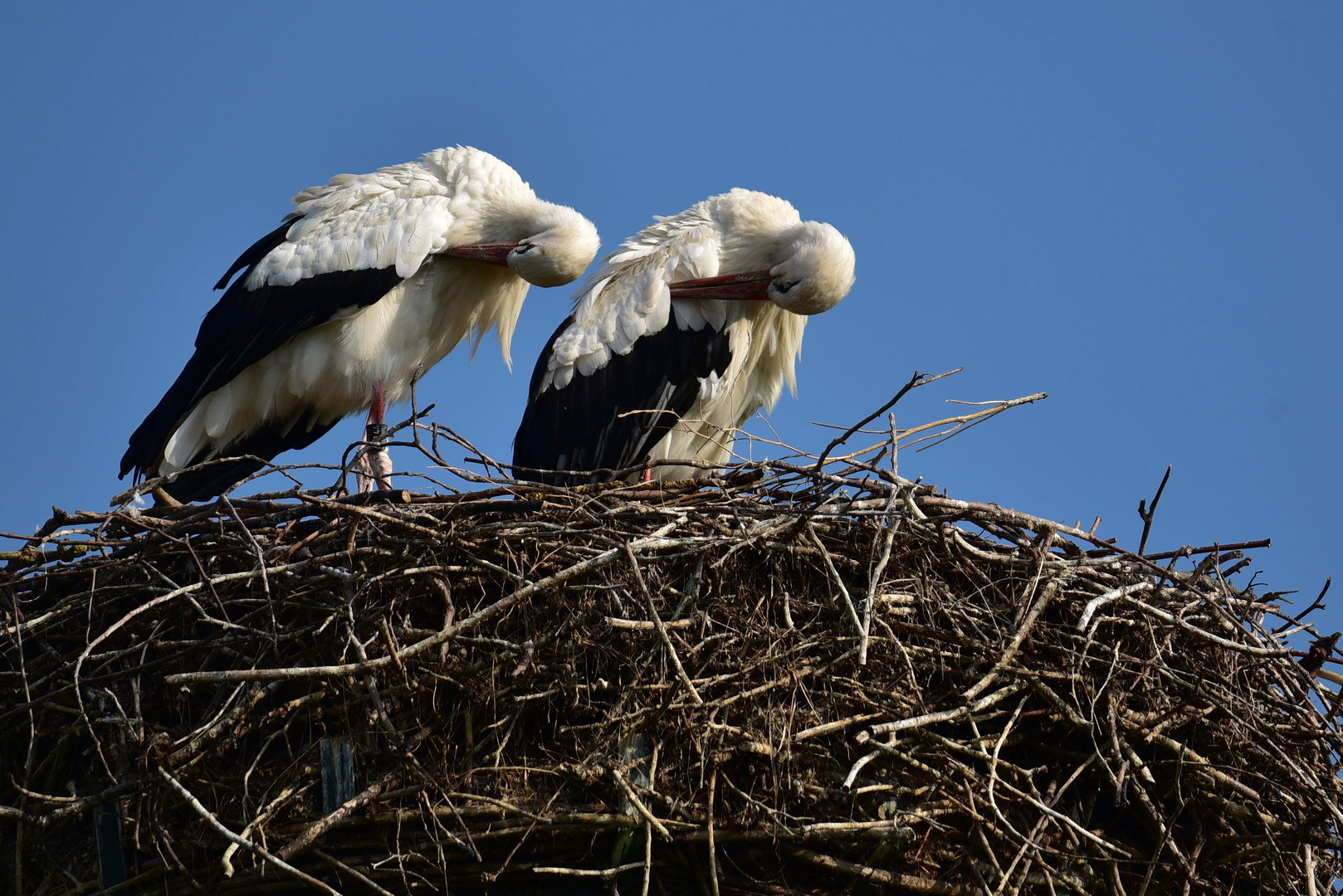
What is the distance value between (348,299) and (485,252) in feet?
2.15

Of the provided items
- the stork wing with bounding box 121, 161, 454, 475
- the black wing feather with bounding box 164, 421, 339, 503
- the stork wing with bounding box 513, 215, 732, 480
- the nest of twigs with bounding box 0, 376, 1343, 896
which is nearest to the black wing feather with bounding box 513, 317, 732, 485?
the stork wing with bounding box 513, 215, 732, 480

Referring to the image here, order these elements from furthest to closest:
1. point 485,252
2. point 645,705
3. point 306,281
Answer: point 485,252 → point 306,281 → point 645,705

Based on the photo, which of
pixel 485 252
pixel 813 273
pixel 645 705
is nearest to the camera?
pixel 645 705

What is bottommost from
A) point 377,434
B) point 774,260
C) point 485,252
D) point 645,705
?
point 645,705

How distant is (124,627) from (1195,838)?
3253mm

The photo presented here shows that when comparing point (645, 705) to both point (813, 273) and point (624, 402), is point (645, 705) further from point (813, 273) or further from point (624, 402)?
point (813, 273)

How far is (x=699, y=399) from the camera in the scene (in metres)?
6.35

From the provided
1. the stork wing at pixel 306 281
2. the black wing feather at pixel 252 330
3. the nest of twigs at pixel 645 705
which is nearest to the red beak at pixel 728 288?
the stork wing at pixel 306 281

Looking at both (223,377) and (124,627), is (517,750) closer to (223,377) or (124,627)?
(124,627)

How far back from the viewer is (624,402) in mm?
6184

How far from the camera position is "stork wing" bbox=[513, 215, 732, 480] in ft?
20.3

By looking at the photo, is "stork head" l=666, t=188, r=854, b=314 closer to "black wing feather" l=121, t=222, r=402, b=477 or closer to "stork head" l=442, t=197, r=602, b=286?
"stork head" l=442, t=197, r=602, b=286

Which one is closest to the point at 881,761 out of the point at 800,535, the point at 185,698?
the point at 800,535

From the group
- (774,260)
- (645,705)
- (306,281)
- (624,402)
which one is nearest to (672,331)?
(624,402)
